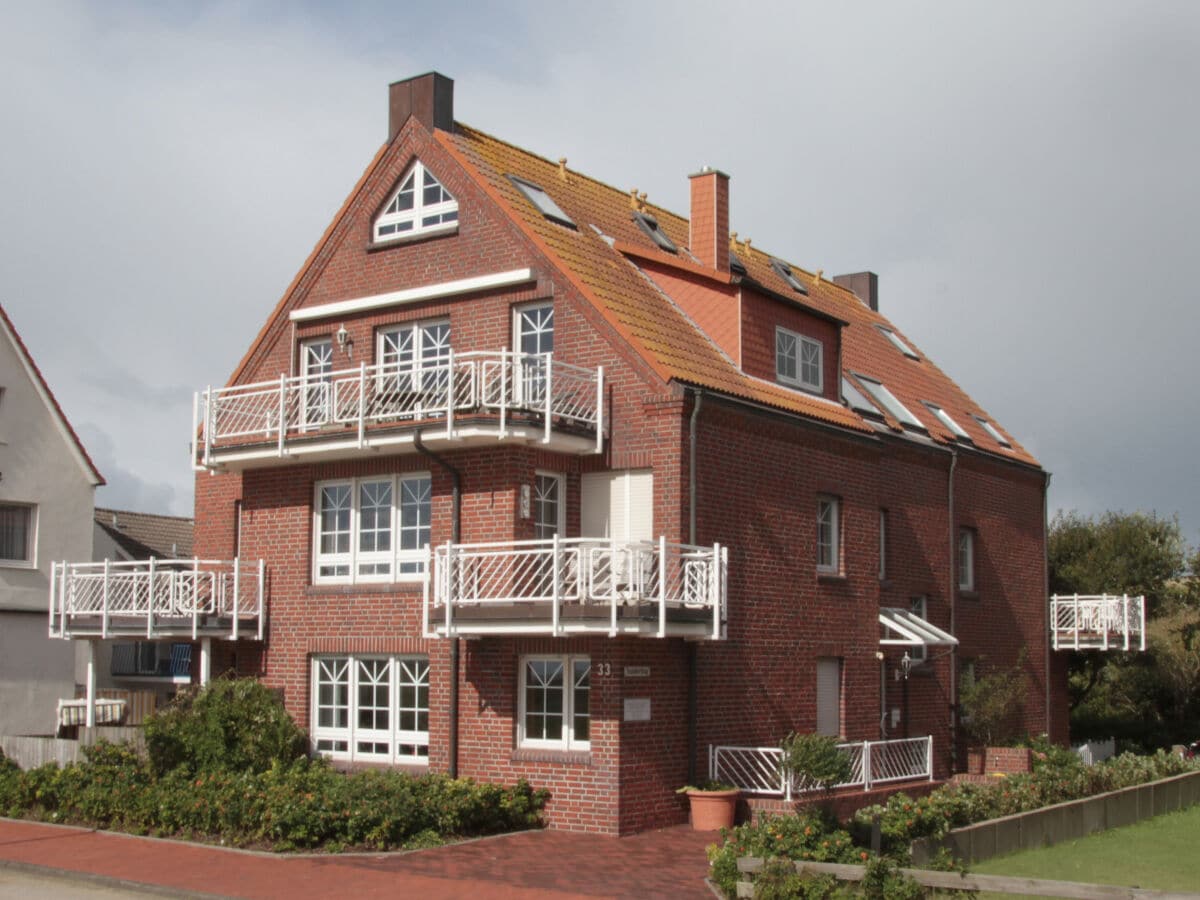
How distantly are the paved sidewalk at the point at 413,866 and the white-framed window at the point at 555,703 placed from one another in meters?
1.38

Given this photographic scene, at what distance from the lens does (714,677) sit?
19.8 meters

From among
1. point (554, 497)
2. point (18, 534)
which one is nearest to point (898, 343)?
point (554, 497)

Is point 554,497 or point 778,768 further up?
point 554,497

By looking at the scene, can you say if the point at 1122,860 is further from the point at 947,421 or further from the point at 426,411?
the point at 947,421

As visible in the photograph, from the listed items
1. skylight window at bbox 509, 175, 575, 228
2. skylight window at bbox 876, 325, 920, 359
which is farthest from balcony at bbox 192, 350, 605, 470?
skylight window at bbox 876, 325, 920, 359

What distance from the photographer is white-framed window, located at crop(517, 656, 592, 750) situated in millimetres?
18859

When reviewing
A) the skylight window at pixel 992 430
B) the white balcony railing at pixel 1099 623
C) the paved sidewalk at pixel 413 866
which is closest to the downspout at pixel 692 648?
the paved sidewalk at pixel 413 866

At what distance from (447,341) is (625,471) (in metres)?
3.81

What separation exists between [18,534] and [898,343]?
1952 centimetres

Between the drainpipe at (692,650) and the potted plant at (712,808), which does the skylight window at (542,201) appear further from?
the potted plant at (712,808)

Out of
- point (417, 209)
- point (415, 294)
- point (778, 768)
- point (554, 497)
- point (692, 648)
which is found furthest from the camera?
point (417, 209)

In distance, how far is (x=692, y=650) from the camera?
19.5m

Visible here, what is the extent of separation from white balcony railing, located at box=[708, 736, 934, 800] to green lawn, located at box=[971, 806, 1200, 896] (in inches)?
117

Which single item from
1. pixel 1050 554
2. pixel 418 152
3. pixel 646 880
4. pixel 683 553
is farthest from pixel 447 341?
pixel 1050 554
